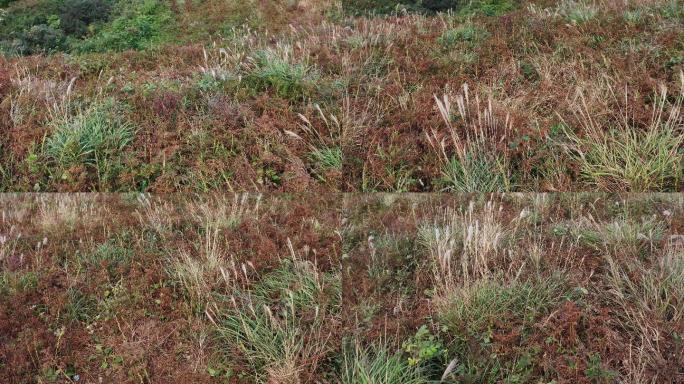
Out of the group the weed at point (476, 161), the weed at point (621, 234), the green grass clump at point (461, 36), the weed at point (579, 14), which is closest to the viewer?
the weed at point (621, 234)

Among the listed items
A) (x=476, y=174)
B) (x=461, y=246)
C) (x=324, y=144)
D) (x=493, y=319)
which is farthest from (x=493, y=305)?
(x=324, y=144)

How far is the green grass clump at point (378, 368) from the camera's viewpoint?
11.5ft

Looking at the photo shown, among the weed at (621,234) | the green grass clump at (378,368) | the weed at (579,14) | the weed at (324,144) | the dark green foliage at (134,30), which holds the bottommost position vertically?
the dark green foliage at (134,30)

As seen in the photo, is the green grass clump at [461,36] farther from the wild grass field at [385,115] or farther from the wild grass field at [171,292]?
the wild grass field at [171,292]

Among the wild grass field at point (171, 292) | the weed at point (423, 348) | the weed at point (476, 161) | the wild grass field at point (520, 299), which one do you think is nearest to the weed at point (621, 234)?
the wild grass field at point (520, 299)

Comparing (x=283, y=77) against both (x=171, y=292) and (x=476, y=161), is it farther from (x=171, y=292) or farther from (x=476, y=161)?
(x=171, y=292)

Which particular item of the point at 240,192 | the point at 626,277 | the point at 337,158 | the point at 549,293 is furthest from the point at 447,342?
the point at 240,192

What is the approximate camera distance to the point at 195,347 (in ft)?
Answer: 13.3

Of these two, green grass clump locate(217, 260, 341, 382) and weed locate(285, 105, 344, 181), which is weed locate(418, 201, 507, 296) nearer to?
green grass clump locate(217, 260, 341, 382)

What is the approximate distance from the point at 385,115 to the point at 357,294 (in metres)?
2.73

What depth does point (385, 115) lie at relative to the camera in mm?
6492

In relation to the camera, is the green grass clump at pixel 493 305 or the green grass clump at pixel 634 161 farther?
the green grass clump at pixel 634 161

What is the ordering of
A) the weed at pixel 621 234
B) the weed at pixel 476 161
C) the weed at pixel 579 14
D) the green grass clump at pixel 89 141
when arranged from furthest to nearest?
the weed at pixel 579 14 → the green grass clump at pixel 89 141 → the weed at pixel 476 161 → the weed at pixel 621 234

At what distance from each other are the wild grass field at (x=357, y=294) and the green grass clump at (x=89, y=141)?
969 millimetres
